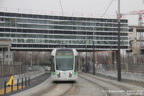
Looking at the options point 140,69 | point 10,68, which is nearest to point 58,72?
point 10,68

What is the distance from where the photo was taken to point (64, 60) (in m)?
20.8

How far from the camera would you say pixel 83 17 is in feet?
281

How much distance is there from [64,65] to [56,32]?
62044mm

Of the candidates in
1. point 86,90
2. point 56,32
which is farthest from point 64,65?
point 56,32

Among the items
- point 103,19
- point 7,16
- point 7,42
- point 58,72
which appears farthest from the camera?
point 103,19

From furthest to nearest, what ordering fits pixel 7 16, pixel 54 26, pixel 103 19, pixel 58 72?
pixel 103 19, pixel 54 26, pixel 7 16, pixel 58 72

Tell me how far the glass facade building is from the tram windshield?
53.9m

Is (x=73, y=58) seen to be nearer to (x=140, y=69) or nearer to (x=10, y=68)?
(x=10, y=68)

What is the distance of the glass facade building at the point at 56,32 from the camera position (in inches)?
3041

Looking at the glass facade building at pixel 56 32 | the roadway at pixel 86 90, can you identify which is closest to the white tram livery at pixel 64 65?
the roadway at pixel 86 90

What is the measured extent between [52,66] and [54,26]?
6273 centimetres

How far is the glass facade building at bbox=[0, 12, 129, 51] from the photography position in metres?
77.2

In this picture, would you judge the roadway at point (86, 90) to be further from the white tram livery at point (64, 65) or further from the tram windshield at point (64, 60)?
the tram windshield at point (64, 60)

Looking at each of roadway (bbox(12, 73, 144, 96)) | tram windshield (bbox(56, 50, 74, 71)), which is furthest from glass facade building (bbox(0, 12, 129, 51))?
roadway (bbox(12, 73, 144, 96))
